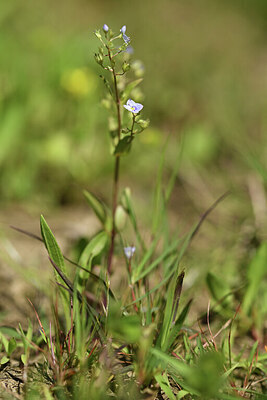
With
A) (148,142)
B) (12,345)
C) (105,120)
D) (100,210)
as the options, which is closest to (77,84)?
(105,120)

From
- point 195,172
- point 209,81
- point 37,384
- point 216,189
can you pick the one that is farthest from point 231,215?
point 209,81

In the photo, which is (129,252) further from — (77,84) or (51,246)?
(77,84)

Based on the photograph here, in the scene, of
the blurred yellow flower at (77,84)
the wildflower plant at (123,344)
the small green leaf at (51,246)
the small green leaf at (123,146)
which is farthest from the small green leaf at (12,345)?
the blurred yellow flower at (77,84)

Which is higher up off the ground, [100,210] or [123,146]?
[123,146]

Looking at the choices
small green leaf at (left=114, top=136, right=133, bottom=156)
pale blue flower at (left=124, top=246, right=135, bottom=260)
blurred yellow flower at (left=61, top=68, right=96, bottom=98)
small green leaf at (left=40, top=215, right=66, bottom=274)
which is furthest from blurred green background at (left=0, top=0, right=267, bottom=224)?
small green leaf at (left=40, top=215, right=66, bottom=274)

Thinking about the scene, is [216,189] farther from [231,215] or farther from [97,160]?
[97,160]

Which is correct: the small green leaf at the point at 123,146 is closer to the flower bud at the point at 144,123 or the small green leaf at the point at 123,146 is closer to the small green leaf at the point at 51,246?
the flower bud at the point at 144,123

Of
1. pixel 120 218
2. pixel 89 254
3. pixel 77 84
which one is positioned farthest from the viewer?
pixel 77 84
